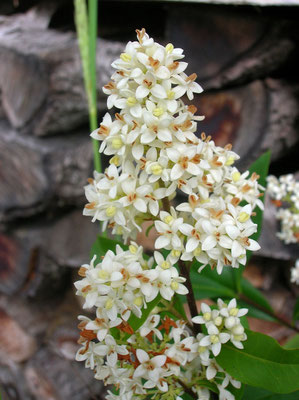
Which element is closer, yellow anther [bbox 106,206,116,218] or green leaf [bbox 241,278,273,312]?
yellow anther [bbox 106,206,116,218]

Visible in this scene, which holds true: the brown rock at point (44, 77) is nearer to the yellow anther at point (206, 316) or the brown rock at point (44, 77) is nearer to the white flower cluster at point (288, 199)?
the white flower cluster at point (288, 199)

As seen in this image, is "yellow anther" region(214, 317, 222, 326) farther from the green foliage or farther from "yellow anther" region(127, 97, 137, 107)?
the green foliage

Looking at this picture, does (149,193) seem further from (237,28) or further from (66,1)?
(66,1)

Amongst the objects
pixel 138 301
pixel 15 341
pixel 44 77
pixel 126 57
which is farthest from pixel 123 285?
pixel 15 341

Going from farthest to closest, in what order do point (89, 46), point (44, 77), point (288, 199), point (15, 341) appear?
point (15, 341), point (44, 77), point (288, 199), point (89, 46)

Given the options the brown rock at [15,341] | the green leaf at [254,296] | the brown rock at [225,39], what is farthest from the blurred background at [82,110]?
the green leaf at [254,296]

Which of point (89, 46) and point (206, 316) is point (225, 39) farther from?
point (206, 316)

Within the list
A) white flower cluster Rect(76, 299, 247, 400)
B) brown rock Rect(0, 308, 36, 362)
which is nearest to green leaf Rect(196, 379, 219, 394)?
white flower cluster Rect(76, 299, 247, 400)

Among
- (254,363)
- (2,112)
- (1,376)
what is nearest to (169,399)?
(254,363)
